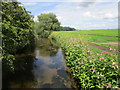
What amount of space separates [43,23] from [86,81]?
3886cm

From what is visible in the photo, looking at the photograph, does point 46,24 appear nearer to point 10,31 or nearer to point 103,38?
point 103,38

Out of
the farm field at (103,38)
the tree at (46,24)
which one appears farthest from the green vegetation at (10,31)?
the tree at (46,24)

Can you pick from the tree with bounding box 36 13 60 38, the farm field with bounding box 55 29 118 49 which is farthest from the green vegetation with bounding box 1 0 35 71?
the tree with bounding box 36 13 60 38

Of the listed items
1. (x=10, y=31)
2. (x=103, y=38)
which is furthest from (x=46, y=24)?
(x=10, y=31)

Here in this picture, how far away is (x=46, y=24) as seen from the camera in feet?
140

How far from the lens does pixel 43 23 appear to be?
41.1 meters

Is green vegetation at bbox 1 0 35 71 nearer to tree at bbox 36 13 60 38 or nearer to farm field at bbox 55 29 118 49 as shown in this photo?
farm field at bbox 55 29 118 49

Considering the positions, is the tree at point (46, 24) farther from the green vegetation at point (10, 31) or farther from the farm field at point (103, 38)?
the green vegetation at point (10, 31)

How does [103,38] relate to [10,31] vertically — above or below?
below

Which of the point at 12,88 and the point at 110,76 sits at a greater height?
the point at 110,76

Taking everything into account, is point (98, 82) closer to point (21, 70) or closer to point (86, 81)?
point (86, 81)

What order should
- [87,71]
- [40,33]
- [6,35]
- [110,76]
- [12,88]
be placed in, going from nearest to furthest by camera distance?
[110,76]
[87,71]
[6,35]
[12,88]
[40,33]

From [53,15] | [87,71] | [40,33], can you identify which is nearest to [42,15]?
[53,15]

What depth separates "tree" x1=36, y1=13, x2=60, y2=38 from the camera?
131 feet
